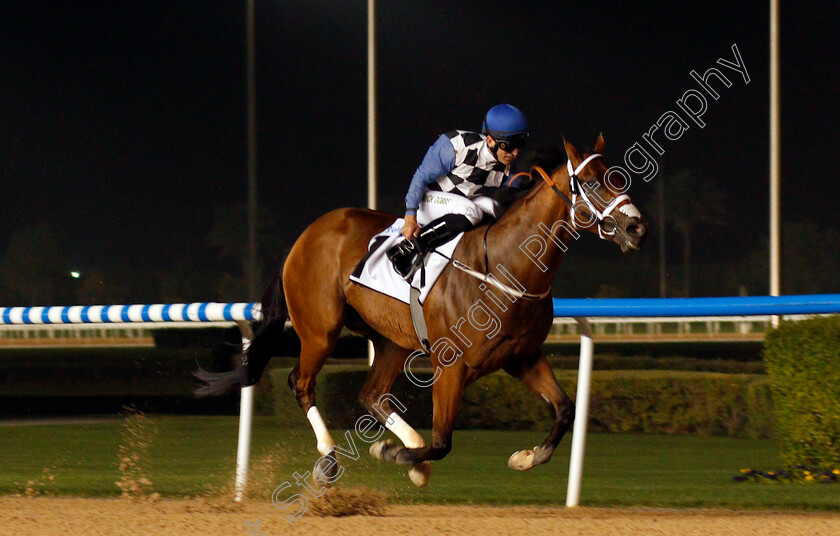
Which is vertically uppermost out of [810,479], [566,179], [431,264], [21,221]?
[566,179]

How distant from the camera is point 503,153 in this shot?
4215 millimetres

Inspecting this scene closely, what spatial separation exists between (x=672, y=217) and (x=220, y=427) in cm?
4673

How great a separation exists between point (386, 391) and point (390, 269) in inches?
25.2

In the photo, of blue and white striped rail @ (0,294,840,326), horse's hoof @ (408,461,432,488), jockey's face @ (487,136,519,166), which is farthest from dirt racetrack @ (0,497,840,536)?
jockey's face @ (487,136,519,166)

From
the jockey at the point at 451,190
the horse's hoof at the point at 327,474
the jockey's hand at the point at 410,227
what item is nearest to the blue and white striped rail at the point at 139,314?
the horse's hoof at the point at 327,474

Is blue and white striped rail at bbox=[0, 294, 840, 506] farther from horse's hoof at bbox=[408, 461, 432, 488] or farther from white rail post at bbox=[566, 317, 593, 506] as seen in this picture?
horse's hoof at bbox=[408, 461, 432, 488]

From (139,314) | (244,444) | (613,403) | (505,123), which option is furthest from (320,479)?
(613,403)

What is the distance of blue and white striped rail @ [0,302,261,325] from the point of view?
4.93m

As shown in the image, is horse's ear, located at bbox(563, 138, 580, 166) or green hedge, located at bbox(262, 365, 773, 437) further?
green hedge, located at bbox(262, 365, 773, 437)

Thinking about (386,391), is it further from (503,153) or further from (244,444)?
(503,153)

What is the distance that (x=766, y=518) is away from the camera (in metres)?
4.02

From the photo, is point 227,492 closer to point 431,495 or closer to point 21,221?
point 431,495

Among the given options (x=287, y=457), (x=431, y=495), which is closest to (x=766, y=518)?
(x=431, y=495)

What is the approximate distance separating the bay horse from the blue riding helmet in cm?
21
